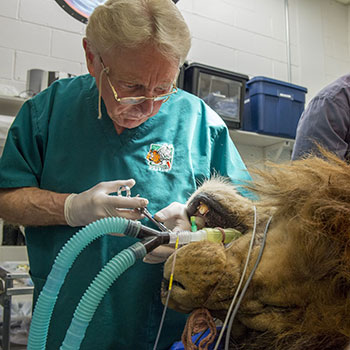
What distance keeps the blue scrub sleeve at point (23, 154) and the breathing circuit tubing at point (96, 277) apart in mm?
506

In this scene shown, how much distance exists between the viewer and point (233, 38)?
11.1 feet

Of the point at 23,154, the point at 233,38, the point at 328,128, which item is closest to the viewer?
the point at 23,154

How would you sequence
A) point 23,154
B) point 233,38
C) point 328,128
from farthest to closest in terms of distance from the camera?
point 233,38 → point 328,128 → point 23,154

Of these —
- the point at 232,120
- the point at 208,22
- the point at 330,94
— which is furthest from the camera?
the point at 208,22

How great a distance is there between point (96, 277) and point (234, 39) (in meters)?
3.18

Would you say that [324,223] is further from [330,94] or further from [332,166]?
[330,94]

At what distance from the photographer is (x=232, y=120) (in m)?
2.83

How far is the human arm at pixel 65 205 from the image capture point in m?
0.91

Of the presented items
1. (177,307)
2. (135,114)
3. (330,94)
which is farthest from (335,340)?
(330,94)

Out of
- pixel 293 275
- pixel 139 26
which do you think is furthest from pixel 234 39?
pixel 293 275

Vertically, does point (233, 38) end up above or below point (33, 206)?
above

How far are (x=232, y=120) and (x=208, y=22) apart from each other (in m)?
0.97

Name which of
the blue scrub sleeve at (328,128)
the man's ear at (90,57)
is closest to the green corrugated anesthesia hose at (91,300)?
the man's ear at (90,57)

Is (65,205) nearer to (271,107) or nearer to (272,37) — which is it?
(271,107)
